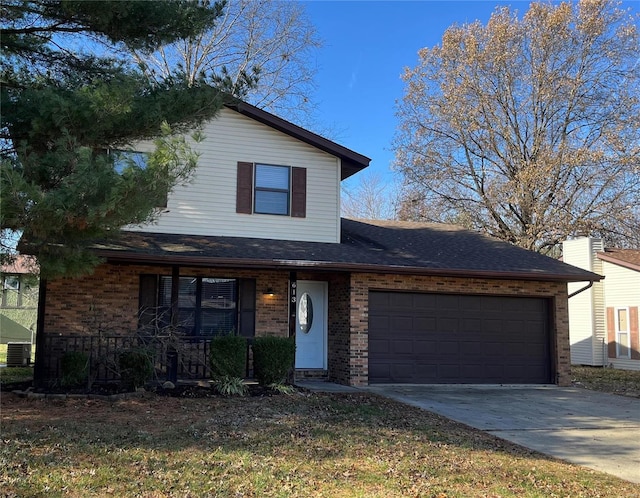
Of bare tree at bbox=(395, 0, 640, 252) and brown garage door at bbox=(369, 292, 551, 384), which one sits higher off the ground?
bare tree at bbox=(395, 0, 640, 252)

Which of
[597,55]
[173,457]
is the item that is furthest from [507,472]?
[597,55]

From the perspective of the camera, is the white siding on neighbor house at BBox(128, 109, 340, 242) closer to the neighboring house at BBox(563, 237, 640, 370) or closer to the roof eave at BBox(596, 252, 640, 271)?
the roof eave at BBox(596, 252, 640, 271)

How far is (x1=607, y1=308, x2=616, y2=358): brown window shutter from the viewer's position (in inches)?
789

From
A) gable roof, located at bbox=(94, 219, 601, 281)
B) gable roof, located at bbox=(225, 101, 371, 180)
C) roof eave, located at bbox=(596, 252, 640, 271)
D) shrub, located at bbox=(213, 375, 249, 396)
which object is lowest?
shrub, located at bbox=(213, 375, 249, 396)

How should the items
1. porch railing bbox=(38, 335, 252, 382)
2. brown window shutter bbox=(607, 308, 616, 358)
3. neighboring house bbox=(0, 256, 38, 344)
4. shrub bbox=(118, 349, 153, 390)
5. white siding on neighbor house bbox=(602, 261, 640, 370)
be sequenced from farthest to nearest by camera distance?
neighboring house bbox=(0, 256, 38, 344) → brown window shutter bbox=(607, 308, 616, 358) → white siding on neighbor house bbox=(602, 261, 640, 370) → porch railing bbox=(38, 335, 252, 382) → shrub bbox=(118, 349, 153, 390)

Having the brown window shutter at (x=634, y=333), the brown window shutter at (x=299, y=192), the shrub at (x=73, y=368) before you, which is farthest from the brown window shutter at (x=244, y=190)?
the brown window shutter at (x=634, y=333)

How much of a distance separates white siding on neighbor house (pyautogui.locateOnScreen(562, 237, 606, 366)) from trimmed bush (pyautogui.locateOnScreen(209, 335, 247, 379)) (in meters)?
14.2

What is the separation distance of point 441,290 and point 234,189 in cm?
507

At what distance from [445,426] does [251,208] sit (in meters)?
6.70

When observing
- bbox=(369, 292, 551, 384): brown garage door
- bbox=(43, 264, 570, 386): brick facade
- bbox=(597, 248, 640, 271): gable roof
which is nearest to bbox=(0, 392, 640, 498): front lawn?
bbox=(43, 264, 570, 386): brick facade

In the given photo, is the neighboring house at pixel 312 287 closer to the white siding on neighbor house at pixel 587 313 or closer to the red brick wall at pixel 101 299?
the red brick wall at pixel 101 299

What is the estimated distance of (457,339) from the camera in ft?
44.2

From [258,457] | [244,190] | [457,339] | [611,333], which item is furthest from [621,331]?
[258,457]

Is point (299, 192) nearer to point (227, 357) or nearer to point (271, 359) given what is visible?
point (271, 359)
